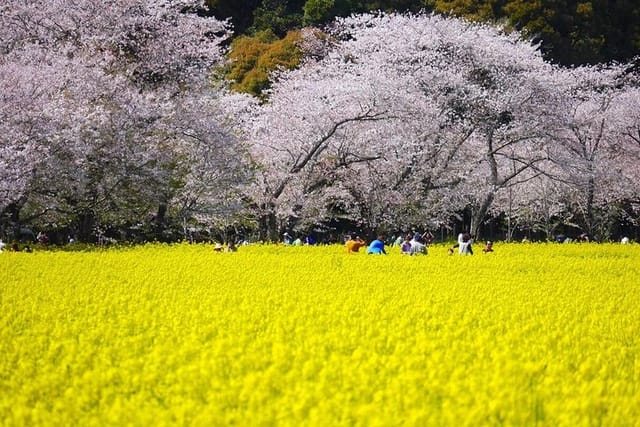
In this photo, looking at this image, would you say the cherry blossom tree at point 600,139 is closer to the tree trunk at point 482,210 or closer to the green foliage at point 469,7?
the tree trunk at point 482,210

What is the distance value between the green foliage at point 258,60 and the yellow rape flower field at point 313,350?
3140 cm

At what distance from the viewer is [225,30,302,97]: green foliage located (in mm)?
44344

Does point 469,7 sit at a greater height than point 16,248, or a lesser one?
greater

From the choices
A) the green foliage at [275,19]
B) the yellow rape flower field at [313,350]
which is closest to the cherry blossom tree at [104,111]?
the yellow rape flower field at [313,350]

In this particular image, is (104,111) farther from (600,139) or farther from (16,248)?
(600,139)

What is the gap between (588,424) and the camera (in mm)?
4277

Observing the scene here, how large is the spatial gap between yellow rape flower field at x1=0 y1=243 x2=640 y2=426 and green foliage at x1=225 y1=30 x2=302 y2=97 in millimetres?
31401

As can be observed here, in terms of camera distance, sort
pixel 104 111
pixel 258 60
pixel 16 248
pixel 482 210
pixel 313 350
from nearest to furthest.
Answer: pixel 313 350
pixel 16 248
pixel 104 111
pixel 482 210
pixel 258 60

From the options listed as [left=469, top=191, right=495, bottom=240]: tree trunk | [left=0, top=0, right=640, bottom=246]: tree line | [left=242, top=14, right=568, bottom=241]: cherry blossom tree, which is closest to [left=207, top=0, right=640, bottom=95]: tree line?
[left=0, top=0, right=640, bottom=246]: tree line

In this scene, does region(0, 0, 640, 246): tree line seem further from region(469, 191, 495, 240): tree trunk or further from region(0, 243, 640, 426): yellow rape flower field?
region(0, 243, 640, 426): yellow rape flower field

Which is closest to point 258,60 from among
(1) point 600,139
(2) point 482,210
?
(1) point 600,139

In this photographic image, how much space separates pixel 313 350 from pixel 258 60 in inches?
1600

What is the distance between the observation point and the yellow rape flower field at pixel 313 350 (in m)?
4.59

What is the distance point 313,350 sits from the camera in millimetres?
6355
